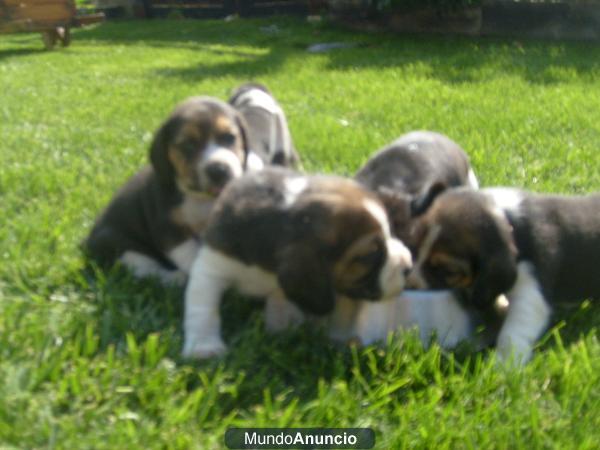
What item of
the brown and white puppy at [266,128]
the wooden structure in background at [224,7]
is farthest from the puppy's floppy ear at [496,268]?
the wooden structure in background at [224,7]

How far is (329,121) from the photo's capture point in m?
7.44

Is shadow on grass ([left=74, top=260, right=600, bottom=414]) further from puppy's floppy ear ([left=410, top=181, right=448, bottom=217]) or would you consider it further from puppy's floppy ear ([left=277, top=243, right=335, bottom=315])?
puppy's floppy ear ([left=410, top=181, right=448, bottom=217])

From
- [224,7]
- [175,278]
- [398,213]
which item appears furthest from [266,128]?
[224,7]

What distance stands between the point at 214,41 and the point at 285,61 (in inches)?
198

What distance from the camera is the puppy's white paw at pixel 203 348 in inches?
118

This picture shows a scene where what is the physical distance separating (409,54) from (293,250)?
10.2 metres

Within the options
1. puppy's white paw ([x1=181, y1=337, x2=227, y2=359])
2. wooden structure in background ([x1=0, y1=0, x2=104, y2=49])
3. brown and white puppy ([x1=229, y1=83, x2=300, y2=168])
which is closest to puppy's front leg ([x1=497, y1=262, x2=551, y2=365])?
puppy's white paw ([x1=181, y1=337, x2=227, y2=359])

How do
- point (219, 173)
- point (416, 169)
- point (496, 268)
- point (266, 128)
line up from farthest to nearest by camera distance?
point (266, 128) → point (416, 169) → point (219, 173) → point (496, 268)

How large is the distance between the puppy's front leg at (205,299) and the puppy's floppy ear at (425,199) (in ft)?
3.42

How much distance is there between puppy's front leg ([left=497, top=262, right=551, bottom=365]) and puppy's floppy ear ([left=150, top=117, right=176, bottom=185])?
1900mm

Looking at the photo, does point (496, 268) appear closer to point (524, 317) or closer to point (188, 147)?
point (524, 317)

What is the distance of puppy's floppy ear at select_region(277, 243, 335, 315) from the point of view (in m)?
2.88

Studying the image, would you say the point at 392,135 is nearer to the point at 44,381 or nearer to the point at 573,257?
the point at 573,257

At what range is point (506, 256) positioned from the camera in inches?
127
